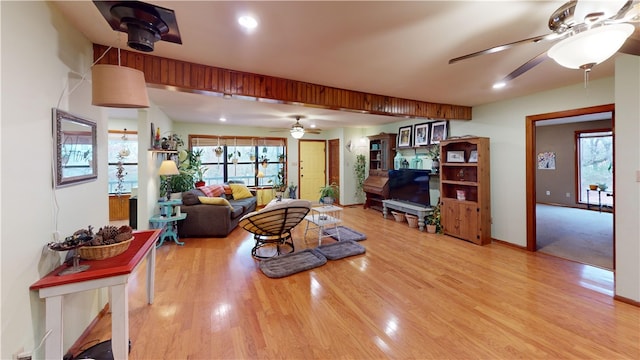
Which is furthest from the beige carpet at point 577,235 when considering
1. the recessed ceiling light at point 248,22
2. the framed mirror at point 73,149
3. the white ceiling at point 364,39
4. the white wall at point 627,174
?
the framed mirror at point 73,149

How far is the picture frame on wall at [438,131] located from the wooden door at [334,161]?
308cm

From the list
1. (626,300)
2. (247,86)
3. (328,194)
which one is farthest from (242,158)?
(626,300)

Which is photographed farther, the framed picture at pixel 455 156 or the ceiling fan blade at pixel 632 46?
→ the framed picture at pixel 455 156

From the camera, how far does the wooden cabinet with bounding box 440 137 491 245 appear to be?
4.32 m

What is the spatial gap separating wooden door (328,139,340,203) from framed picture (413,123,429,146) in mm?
2592

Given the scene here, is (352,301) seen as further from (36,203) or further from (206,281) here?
(36,203)

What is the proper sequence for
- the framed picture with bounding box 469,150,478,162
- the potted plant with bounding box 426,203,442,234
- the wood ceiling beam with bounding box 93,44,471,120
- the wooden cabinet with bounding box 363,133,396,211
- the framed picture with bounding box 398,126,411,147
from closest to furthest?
the wood ceiling beam with bounding box 93,44,471,120 → the framed picture with bounding box 469,150,478,162 → the potted plant with bounding box 426,203,442,234 → the framed picture with bounding box 398,126,411,147 → the wooden cabinet with bounding box 363,133,396,211

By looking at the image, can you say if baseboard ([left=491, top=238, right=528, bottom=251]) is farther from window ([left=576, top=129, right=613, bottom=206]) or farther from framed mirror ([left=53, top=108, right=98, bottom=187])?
framed mirror ([left=53, top=108, right=98, bottom=187])

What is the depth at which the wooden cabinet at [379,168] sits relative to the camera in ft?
21.8

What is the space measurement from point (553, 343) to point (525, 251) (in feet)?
8.01

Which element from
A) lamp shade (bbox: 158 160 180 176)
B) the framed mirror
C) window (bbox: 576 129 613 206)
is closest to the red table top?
the framed mirror

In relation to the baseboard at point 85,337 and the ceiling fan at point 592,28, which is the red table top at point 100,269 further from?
the ceiling fan at point 592,28

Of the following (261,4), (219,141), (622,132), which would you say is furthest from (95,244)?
(219,141)

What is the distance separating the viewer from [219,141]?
23.6 ft
